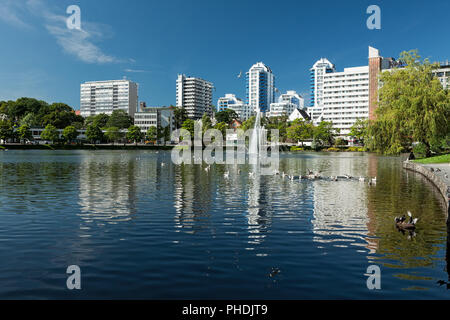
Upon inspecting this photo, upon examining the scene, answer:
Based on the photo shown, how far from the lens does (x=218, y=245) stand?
1434 centimetres

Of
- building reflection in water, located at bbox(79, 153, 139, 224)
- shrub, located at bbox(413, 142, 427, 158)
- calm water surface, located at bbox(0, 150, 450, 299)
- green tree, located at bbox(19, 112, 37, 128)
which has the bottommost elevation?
calm water surface, located at bbox(0, 150, 450, 299)

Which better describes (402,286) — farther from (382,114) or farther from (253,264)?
(382,114)

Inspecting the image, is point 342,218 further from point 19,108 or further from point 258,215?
point 19,108

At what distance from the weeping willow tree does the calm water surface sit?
A: 3241cm

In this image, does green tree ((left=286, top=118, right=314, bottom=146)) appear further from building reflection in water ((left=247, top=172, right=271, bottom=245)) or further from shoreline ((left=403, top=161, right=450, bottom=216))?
building reflection in water ((left=247, top=172, right=271, bottom=245))

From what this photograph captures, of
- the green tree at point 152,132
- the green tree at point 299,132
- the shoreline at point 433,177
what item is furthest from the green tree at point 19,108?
the shoreline at point 433,177

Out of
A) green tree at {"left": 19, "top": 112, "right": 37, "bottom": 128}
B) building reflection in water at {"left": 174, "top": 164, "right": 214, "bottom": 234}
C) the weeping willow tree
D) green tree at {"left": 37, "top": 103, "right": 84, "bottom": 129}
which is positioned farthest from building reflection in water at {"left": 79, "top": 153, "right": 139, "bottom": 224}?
green tree at {"left": 37, "top": 103, "right": 84, "bottom": 129}

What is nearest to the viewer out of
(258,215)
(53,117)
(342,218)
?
(342,218)

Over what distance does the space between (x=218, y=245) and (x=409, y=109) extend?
49249mm

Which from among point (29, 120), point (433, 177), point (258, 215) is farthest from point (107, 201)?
point (29, 120)

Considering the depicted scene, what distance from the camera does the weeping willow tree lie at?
2148 inches
